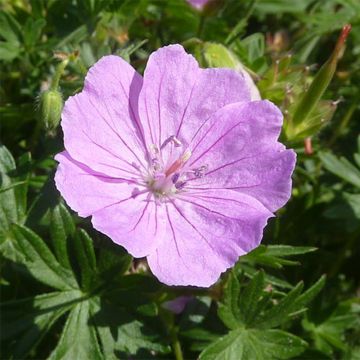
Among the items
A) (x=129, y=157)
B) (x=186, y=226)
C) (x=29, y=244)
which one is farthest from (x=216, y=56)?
(x=29, y=244)

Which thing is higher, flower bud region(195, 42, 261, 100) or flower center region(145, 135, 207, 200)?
flower bud region(195, 42, 261, 100)

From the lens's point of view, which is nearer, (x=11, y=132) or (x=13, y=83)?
(x=11, y=132)

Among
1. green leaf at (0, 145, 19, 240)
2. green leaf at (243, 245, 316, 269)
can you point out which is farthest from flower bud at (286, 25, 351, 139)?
green leaf at (0, 145, 19, 240)

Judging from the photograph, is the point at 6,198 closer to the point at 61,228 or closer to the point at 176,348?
the point at 61,228

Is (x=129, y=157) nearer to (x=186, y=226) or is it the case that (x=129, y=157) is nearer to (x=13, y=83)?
(x=186, y=226)

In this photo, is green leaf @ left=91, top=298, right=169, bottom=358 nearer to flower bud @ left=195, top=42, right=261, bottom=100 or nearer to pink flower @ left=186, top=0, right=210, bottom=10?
flower bud @ left=195, top=42, right=261, bottom=100

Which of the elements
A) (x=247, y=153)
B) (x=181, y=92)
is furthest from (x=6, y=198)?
(x=247, y=153)
